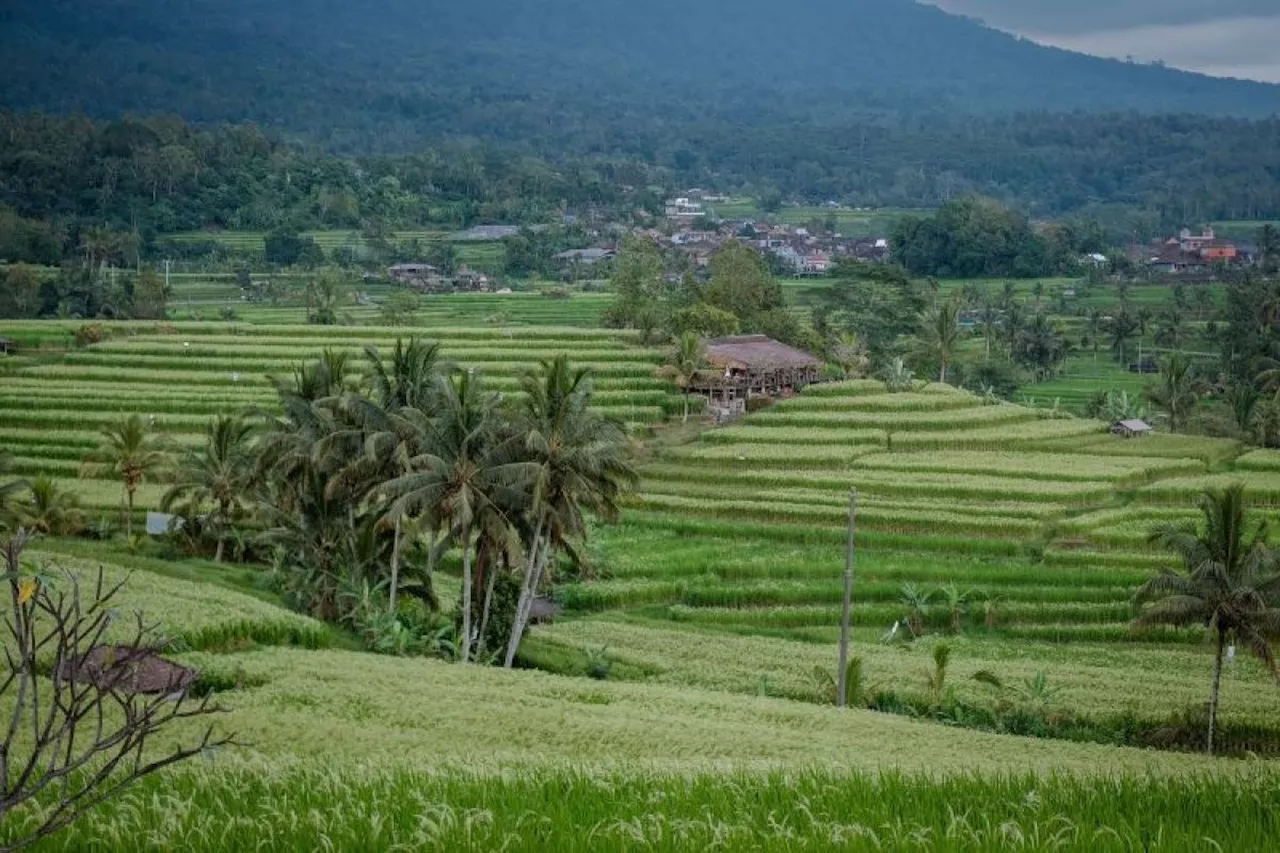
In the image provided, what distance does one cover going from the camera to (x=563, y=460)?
27.6m

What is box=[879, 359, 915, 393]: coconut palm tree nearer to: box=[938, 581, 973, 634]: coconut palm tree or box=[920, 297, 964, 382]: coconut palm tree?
box=[920, 297, 964, 382]: coconut palm tree

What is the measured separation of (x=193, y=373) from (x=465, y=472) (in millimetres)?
30059

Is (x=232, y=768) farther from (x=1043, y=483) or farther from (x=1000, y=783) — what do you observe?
(x=1043, y=483)

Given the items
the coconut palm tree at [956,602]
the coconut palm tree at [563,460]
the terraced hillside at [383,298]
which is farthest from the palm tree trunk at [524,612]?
the terraced hillside at [383,298]

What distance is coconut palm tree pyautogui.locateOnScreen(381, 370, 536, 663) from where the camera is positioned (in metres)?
27.0

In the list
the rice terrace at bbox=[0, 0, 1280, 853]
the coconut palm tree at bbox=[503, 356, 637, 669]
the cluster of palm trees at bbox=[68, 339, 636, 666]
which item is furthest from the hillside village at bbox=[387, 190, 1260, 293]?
the coconut palm tree at bbox=[503, 356, 637, 669]

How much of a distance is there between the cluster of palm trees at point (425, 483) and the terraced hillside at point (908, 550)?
111 inches

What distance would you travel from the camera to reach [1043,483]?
140ft

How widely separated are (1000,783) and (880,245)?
134 metres

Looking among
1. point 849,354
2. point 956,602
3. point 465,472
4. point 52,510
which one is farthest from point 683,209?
point 465,472

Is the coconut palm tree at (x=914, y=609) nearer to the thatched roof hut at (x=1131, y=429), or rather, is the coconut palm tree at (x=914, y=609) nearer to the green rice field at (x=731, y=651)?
the green rice field at (x=731, y=651)

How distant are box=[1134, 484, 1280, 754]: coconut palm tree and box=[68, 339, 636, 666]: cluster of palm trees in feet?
31.3

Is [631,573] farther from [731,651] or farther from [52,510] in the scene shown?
[52,510]

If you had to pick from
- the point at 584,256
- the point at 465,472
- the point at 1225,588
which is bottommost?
the point at 1225,588
